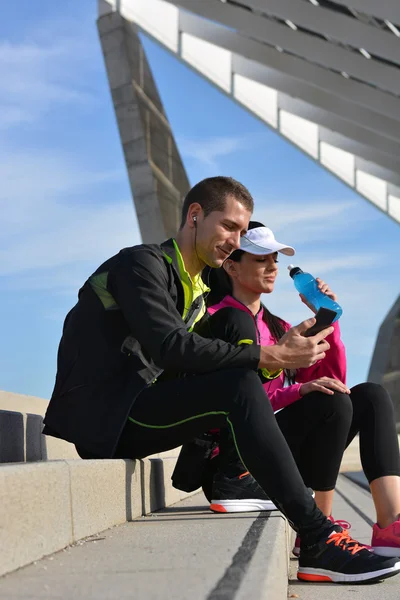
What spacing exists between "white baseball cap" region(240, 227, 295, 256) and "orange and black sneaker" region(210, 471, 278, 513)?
0.93 meters

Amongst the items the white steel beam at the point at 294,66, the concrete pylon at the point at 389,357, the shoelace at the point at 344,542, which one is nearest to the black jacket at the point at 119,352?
the shoelace at the point at 344,542

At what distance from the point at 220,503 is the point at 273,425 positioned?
75 centimetres

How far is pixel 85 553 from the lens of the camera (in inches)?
90.3

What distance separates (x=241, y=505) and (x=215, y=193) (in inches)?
45.1

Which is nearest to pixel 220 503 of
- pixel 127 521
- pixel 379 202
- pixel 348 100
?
pixel 127 521

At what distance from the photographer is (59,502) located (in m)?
2.35

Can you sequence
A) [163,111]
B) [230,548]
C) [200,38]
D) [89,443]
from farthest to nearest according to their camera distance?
[163,111]
[200,38]
[89,443]
[230,548]

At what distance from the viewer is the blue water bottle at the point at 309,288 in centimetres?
362

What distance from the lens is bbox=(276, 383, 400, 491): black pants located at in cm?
335

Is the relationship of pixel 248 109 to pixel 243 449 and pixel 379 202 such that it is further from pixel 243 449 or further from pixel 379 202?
pixel 243 449

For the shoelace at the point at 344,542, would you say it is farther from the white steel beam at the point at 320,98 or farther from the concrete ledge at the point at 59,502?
the white steel beam at the point at 320,98

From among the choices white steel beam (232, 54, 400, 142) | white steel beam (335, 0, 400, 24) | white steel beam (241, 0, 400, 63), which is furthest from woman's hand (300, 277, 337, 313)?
white steel beam (232, 54, 400, 142)

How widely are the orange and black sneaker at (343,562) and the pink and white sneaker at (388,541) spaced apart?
1.19ft

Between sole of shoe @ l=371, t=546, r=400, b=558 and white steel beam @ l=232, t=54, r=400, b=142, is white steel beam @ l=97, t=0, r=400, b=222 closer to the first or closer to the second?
white steel beam @ l=232, t=54, r=400, b=142
